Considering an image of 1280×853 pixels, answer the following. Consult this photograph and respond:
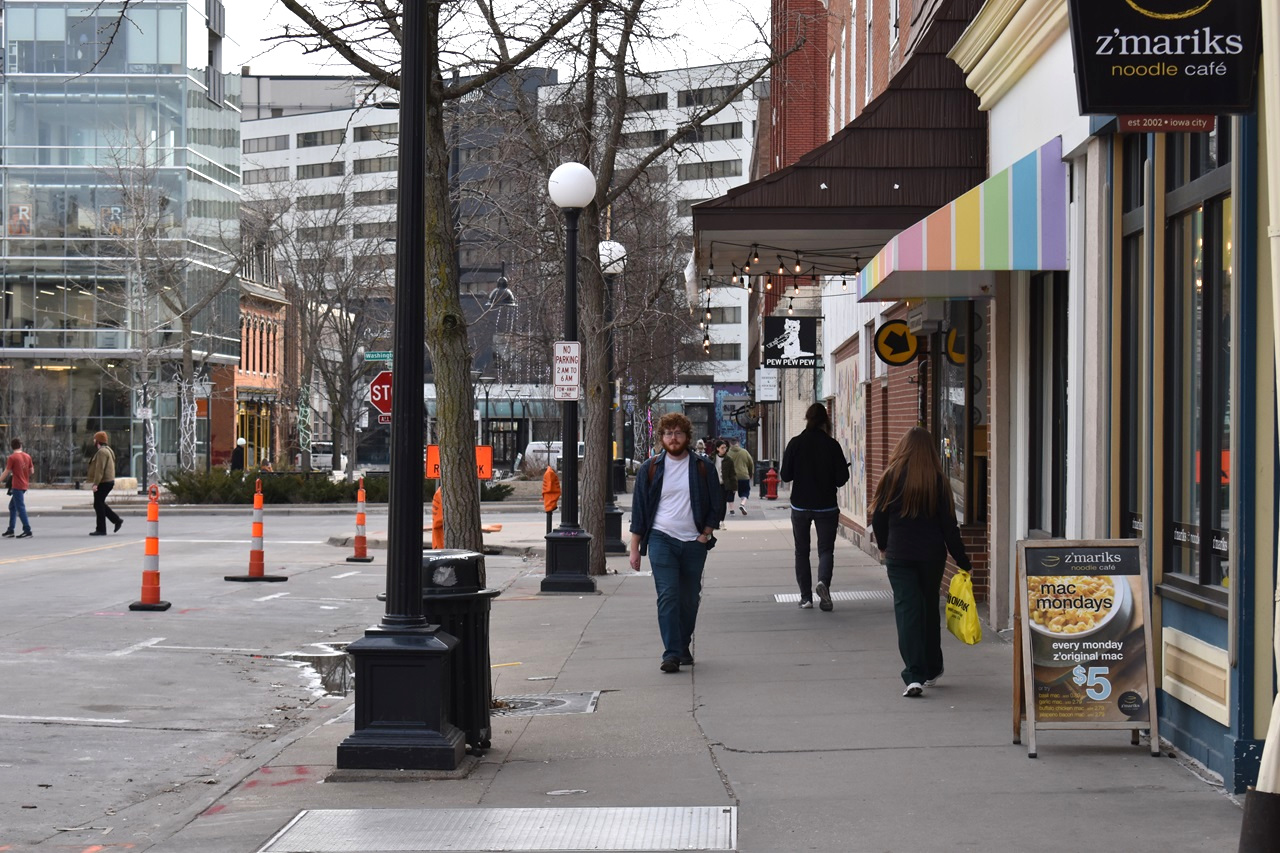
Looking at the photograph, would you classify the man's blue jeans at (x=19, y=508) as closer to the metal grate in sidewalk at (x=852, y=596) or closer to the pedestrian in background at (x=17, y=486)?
the pedestrian in background at (x=17, y=486)

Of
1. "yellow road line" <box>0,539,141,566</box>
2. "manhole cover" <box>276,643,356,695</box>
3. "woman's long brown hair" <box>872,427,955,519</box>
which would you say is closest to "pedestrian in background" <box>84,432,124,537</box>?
"yellow road line" <box>0,539,141,566</box>

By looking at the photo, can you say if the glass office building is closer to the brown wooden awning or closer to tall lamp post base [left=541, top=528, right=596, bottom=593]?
tall lamp post base [left=541, top=528, right=596, bottom=593]

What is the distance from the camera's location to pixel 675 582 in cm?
1078

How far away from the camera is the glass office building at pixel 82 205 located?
55438 mm

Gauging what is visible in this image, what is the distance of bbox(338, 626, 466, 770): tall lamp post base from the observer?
7297 millimetres

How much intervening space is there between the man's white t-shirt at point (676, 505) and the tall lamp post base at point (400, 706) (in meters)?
3.61

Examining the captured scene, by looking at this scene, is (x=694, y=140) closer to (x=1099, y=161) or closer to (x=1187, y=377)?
(x=1099, y=161)

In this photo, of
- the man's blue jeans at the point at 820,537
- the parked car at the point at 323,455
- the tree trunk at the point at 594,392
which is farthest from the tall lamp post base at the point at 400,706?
the parked car at the point at 323,455

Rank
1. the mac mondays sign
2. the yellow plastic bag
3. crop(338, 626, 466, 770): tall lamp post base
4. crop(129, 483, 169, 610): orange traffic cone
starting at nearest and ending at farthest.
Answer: crop(338, 626, 466, 770): tall lamp post base < the yellow plastic bag < crop(129, 483, 169, 610): orange traffic cone < the mac mondays sign

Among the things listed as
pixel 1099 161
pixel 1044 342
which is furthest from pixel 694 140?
pixel 1099 161

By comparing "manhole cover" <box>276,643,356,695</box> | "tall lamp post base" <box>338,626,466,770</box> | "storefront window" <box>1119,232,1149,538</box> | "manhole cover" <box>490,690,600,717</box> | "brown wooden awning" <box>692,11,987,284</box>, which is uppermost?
"brown wooden awning" <box>692,11,987,284</box>

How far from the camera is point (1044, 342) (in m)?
11.2

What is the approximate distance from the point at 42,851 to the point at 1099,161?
6606mm

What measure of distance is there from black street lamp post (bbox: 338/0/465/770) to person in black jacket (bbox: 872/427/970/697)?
315 centimetres
